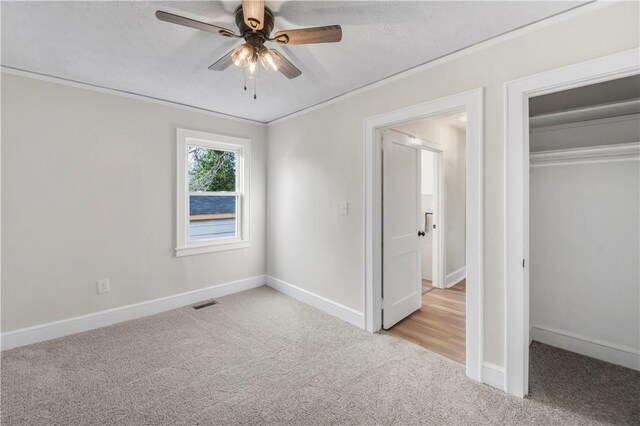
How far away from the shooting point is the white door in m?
2.99

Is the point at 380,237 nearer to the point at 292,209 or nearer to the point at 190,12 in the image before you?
the point at 292,209

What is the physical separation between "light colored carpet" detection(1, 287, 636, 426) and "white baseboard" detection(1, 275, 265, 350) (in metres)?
0.10

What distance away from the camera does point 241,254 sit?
414 centimetres

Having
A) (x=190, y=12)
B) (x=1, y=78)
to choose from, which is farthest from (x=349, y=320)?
(x=1, y=78)

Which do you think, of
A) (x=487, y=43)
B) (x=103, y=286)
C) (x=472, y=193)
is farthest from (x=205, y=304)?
(x=487, y=43)

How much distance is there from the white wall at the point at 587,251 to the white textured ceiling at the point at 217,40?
1452 millimetres

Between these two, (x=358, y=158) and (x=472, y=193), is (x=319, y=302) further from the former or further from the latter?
(x=472, y=193)

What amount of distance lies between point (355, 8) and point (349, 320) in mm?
2751

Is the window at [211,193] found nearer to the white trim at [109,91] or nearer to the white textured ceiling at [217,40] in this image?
the white trim at [109,91]

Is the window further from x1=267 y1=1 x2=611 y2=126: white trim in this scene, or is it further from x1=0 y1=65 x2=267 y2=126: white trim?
x1=267 y1=1 x2=611 y2=126: white trim

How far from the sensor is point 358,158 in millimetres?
3043

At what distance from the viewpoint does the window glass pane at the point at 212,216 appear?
148 inches

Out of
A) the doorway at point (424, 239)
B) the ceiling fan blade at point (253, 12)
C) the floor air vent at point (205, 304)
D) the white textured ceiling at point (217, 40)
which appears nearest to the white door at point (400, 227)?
the doorway at point (424, 239)

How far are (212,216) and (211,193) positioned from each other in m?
0.31
